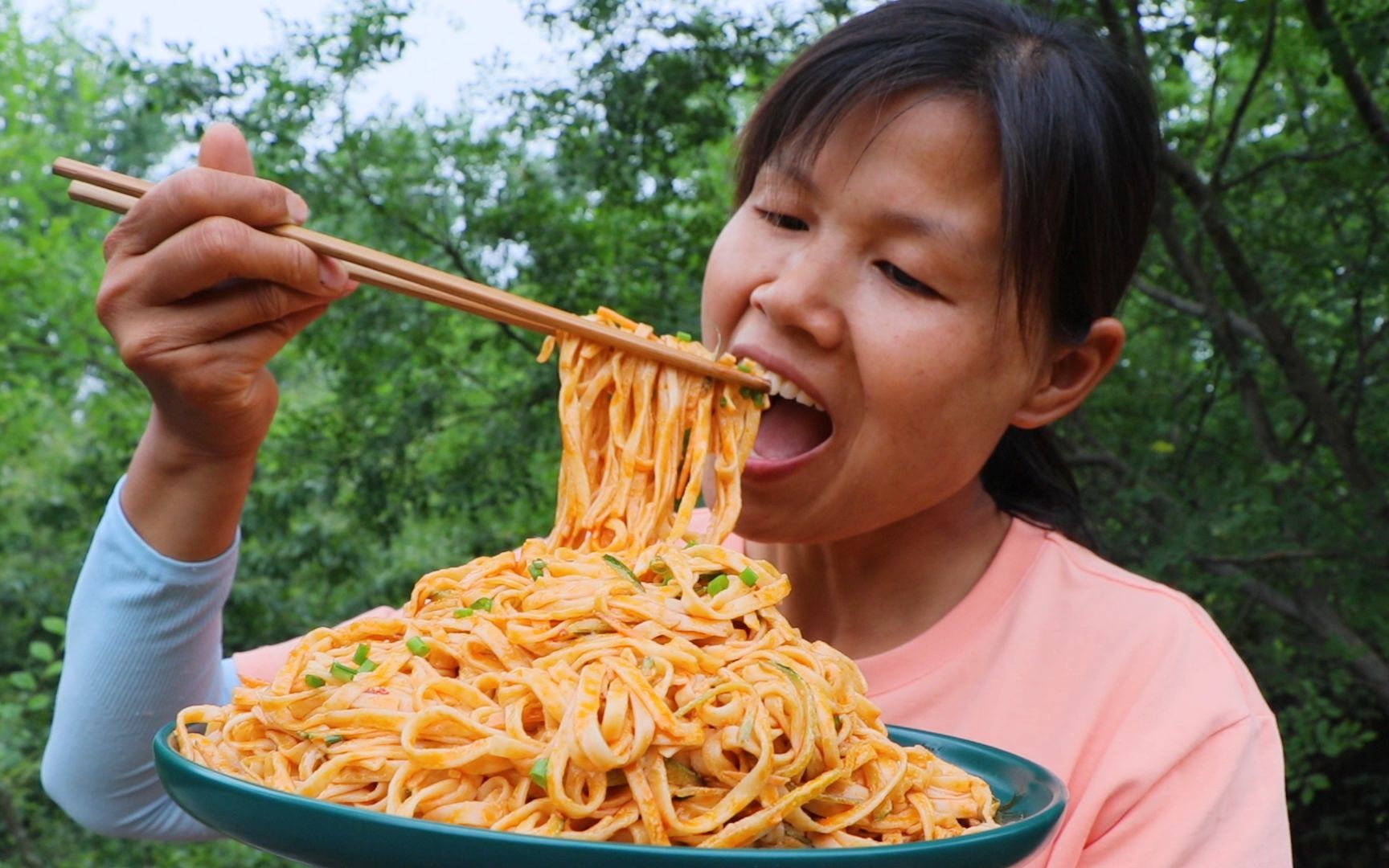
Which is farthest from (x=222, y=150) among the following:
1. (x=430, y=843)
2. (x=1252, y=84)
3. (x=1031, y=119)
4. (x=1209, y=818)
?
(x=1252, y=84)

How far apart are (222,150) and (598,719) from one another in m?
1.12

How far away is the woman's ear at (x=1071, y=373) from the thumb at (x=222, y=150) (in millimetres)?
1524

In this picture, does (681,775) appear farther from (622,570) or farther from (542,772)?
(622,570)

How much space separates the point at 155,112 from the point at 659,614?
5065 millimetres

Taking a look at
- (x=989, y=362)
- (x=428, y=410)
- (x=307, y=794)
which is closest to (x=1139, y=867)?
(x=989, y=362)

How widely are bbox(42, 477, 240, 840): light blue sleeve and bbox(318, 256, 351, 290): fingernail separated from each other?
0.60 meters

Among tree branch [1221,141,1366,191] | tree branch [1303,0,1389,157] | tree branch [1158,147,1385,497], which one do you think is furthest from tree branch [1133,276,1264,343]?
tree branch [1303,0,1389,157]

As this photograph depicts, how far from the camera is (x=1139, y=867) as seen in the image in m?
2.11

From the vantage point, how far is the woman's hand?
181 centimetres

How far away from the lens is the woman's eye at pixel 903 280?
2.26 m

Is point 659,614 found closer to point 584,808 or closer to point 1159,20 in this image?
point 584,808

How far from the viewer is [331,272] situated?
6.26ft

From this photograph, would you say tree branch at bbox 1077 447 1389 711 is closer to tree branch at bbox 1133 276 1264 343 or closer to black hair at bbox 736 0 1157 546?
tree branch at bbox 1133 276 1264 343

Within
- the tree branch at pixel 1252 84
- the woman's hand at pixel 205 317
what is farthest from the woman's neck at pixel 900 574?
the tree branch at pixel 1252 84
